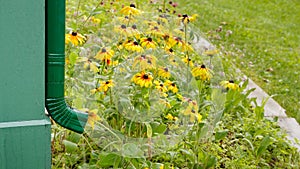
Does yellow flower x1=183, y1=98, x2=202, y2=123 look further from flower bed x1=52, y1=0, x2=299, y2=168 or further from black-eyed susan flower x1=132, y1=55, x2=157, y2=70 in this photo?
black-eyed susan flower x1=132, y1=55, x2=157, y2=70

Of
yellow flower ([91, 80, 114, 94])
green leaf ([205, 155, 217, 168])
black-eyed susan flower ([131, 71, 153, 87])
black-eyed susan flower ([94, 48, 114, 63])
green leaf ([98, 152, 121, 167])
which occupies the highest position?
black-eyed susan flower ([94, 48, 114, 63])

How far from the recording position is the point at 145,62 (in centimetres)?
206

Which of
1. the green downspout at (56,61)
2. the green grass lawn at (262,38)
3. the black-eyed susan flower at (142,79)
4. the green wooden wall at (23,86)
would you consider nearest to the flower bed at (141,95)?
the black-eyed susan flower at (142,79)

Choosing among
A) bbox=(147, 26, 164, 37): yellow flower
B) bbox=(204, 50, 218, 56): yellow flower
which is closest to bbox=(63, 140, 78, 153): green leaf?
bbox=(147, 26, 164, 37): yellow flower

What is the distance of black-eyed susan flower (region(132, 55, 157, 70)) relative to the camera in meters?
2.06

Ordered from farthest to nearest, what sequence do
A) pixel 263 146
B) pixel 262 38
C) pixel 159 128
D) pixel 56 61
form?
pixel 262 38 < pixel 263 146 < pixel 159 128 < pixel 56 61

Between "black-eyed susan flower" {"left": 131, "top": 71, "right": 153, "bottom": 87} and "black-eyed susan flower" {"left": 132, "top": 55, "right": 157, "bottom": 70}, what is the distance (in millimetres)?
33

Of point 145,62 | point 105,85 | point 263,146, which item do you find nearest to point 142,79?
point 145,62

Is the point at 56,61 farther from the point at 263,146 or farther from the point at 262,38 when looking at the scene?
the point at 262,38

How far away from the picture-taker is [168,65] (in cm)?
214

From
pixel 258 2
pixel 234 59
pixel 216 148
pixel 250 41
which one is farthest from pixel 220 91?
pixel 258 2

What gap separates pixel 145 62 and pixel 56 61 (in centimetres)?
49

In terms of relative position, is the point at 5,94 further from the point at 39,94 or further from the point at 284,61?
the point at 284,61

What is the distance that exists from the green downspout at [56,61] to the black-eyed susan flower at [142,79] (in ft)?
1.21
